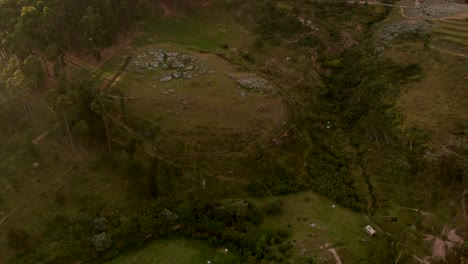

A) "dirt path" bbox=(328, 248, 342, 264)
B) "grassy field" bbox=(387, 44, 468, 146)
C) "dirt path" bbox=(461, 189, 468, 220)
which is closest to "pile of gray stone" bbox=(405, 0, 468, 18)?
"grassy field" bbox=(387, 44, 468, 146)

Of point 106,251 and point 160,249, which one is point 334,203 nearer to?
point 160,249

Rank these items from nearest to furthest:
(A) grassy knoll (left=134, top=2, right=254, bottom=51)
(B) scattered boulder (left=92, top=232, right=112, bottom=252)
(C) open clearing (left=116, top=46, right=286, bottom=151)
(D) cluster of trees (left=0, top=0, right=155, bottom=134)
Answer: (B) scattered boulder (left=92, top=232, right=112, bottom=252), (D) cluster of trees (left=0, top=0, right=155, bottom=134), (C) open clearing (left=116, top=46, right=286, bottom=151), (A) grassy knoll (left=134, top=2, right=254, bottom=51)

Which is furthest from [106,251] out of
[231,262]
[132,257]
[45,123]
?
[45,123]

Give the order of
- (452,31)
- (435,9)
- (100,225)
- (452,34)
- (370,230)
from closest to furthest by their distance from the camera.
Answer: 1. (100,225)
2. (370,230)
3. (452,34)
4. (452,31)
5. (435,9)

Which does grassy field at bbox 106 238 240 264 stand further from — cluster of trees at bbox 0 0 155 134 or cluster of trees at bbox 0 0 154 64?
cluster of trees at bbox 0 0 154 64

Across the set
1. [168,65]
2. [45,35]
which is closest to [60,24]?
[45,35]

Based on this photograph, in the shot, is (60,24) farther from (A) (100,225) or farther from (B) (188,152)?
(A) (100,225)
